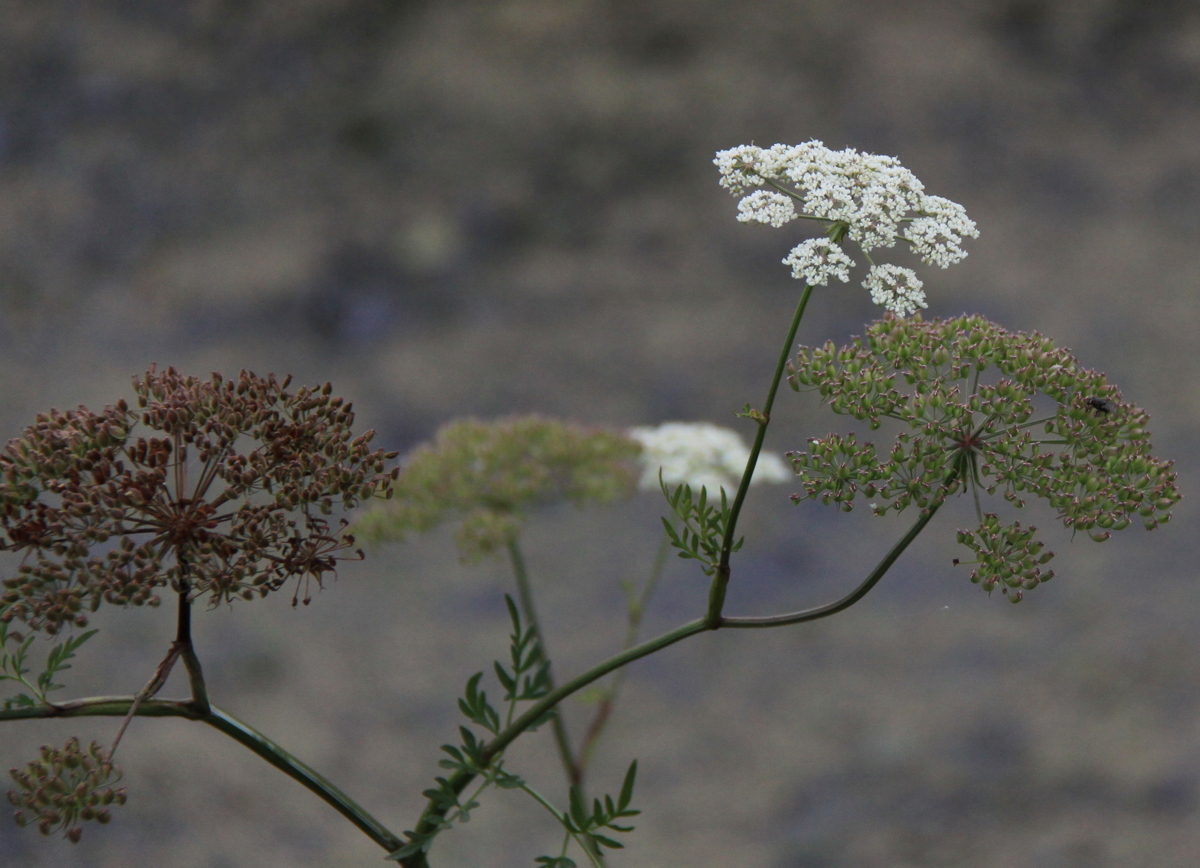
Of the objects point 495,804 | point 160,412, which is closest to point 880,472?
point 160,412

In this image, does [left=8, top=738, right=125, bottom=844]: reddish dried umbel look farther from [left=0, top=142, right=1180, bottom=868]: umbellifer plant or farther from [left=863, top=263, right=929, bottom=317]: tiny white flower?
[left=863, top=263, right=929, bottom=317]: tiny white flower

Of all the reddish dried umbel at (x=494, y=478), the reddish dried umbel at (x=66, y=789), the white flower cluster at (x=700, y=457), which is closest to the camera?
the reddish dried umbel at (x=66, y=789)

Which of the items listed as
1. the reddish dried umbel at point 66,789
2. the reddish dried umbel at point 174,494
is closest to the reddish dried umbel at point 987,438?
the reddish dried umbel at point 174,494

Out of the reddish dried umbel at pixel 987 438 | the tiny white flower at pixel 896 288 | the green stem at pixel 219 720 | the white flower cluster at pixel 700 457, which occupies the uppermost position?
the white flower cluster at pixel 700 457

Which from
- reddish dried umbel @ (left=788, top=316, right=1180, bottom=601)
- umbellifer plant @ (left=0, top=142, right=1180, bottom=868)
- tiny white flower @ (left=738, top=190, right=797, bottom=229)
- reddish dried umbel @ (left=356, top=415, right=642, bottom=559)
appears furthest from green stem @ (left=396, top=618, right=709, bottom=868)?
reddish dried umbel @ (left=356, top=415, right=642, bottom=559)

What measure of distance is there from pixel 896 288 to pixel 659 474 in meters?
0.18

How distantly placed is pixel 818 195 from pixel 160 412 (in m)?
0.40

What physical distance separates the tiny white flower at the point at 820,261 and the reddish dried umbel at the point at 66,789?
453 mm

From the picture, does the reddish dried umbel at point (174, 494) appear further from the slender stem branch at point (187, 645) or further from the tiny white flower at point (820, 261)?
the tiny white flower at point (820, 261)

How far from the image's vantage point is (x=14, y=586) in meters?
0.55

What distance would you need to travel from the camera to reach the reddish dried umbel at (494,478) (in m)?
1.15

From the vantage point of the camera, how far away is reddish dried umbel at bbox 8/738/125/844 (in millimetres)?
538

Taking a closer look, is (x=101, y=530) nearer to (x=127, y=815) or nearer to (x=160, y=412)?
(x=160, y=412)

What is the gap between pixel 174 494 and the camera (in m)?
0.61
